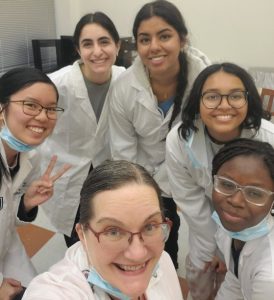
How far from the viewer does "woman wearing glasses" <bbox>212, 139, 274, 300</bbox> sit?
1011mm

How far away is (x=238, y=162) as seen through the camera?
1.05m

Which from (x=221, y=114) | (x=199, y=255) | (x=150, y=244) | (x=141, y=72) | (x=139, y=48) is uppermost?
(x=139, y=48)

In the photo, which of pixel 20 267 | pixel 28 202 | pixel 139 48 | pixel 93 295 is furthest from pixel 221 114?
pixel 20 267

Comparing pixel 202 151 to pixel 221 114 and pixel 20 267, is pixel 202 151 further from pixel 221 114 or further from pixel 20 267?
pixel 20 267

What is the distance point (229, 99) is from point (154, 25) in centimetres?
47

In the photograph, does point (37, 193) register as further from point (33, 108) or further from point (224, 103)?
point (224, 103)

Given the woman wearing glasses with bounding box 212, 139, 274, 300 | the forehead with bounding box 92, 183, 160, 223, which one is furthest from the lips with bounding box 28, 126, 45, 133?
the woman wearing glasses with bounding box 212, 139, 274, 300

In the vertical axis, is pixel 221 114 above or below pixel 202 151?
above

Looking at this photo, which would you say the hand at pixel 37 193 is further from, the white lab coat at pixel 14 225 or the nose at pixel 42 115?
the nose at pixel 42 115

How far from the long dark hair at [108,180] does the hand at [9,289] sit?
59 cm

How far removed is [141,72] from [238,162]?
0.71 meters

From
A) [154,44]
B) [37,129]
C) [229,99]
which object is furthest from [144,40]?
[37,129]

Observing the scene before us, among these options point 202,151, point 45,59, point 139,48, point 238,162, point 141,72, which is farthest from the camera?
point 45,59

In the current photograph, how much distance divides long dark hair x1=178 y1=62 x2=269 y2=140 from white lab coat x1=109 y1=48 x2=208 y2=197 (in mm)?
245
